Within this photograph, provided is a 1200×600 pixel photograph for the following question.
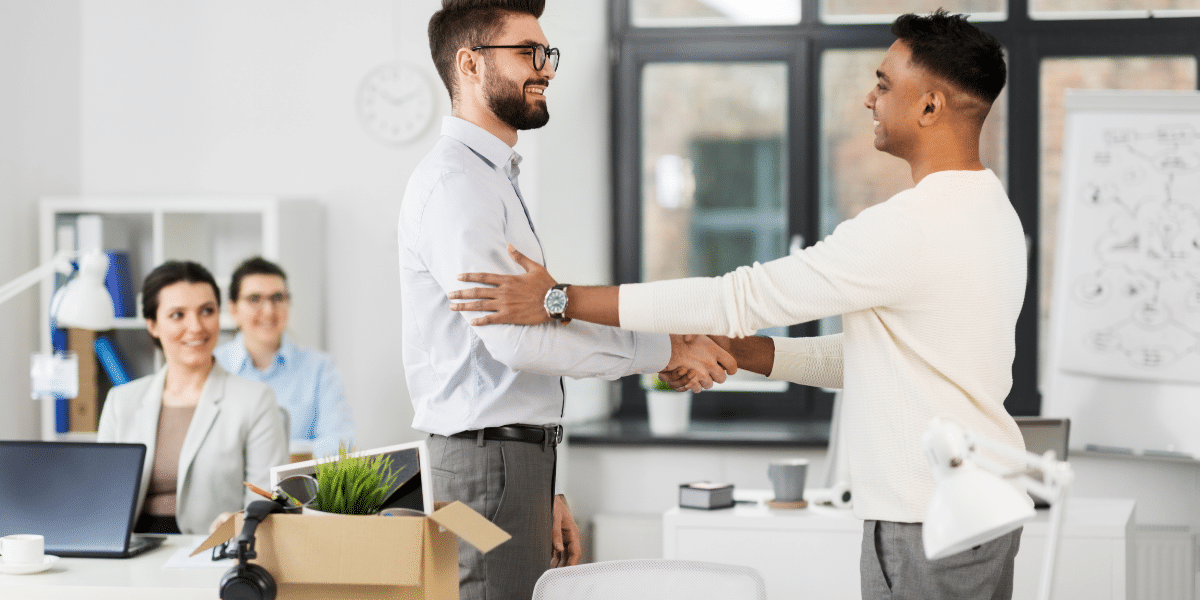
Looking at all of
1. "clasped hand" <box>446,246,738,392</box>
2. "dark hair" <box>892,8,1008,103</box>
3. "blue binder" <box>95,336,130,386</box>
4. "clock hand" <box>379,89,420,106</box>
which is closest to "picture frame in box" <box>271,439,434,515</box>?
"clasped hand" <box>446,246,738,392</box>

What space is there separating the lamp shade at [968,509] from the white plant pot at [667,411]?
3210 millimetres

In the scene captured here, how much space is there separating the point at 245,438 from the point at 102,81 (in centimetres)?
232

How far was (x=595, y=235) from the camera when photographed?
464 cm

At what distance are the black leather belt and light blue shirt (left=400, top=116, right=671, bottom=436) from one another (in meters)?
0.01

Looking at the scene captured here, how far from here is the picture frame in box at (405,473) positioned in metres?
1.48

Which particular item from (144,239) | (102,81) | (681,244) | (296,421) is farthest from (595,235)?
(102,81)

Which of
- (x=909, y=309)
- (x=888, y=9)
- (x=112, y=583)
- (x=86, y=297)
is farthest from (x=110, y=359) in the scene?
(x=888, y=9)

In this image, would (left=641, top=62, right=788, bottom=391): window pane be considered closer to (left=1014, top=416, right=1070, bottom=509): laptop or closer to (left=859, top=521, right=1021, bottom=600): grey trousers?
(left=1014, top=416, right=1070, bottom=509): laptop

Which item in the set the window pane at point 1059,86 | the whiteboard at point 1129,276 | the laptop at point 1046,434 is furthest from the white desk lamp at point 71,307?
the window pane at point 1059,86

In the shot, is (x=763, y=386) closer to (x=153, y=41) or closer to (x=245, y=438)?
(x=245, y=438)

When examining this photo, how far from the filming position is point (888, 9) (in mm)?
4695

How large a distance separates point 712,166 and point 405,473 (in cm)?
352

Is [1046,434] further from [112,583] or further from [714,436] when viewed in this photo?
[112,583]

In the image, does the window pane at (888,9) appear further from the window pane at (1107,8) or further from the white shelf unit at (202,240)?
the white shelf unit at (202,240)
